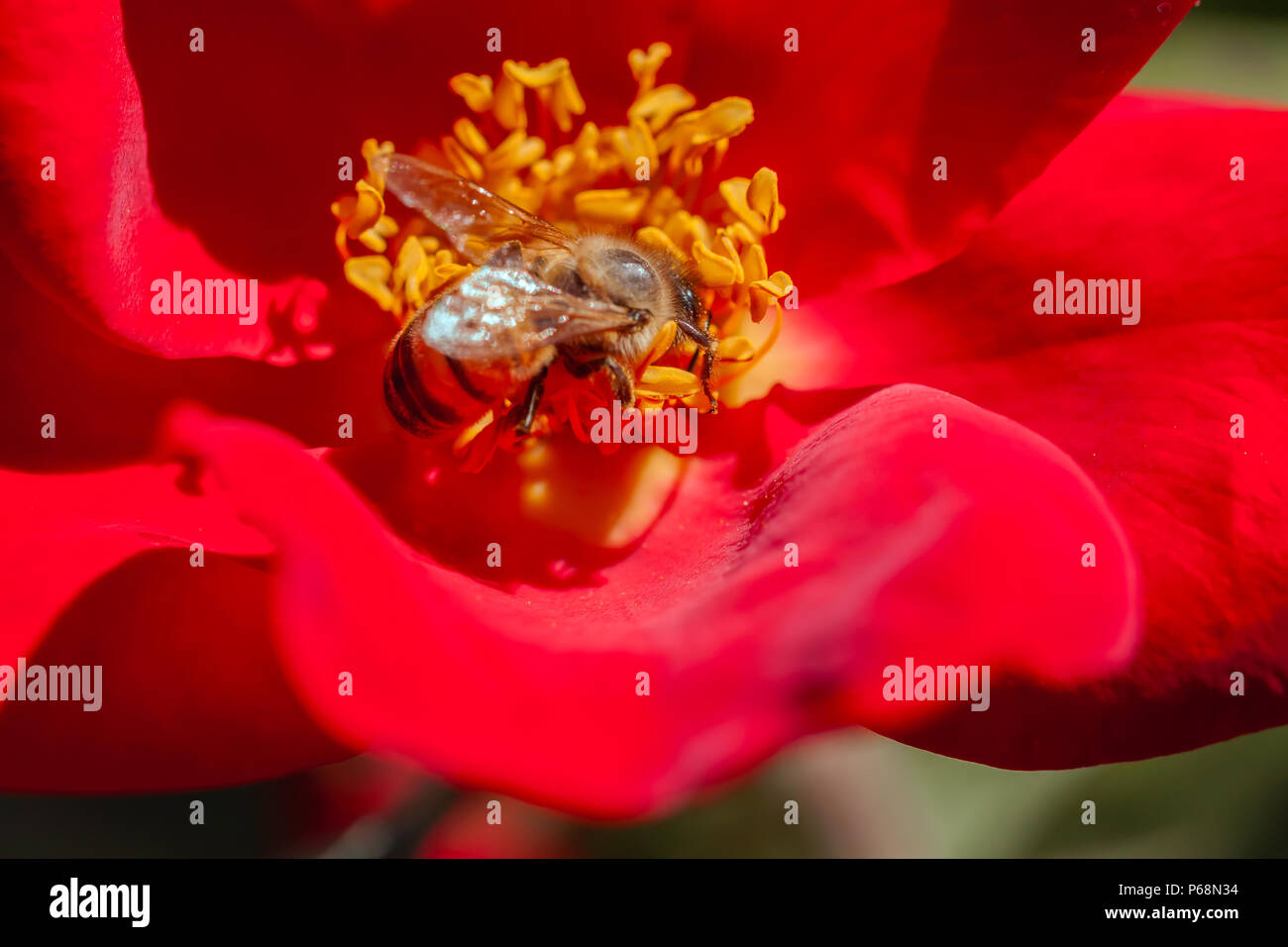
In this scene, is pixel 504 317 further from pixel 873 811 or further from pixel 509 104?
pixel 873 811

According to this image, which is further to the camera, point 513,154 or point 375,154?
point 513,154

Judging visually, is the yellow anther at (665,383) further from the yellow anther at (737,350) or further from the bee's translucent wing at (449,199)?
the bee's translucent wing at (449,199)

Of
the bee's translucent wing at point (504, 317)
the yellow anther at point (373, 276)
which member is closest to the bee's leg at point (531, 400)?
the bee's translucent wing at point (504, 317)

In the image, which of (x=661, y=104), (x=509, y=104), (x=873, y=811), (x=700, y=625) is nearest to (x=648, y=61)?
(x=661, y=104)

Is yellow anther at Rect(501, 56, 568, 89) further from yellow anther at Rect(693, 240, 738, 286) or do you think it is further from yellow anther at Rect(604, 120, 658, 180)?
yellow anther at Rect(693, 240, 738, 286)

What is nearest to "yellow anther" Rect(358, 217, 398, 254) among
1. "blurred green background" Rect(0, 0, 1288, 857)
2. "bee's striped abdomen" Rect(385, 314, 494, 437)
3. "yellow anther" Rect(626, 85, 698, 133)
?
"bee's striped abdomen" Rect(385, 314, 494, 437)

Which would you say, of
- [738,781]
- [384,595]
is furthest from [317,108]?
[738,781]
